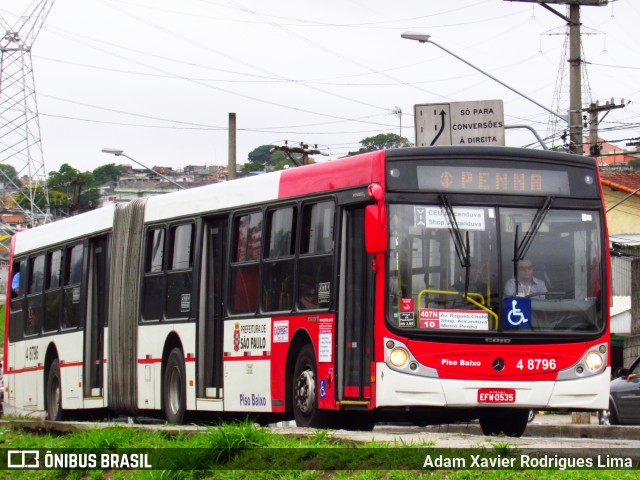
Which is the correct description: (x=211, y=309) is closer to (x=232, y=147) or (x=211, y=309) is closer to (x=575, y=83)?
(x=575, y=83)

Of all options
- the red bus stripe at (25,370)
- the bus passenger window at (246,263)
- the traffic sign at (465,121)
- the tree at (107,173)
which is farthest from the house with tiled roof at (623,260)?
the tree at (107,173)

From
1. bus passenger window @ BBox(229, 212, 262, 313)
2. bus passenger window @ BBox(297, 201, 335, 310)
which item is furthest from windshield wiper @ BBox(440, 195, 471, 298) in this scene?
bus passenger window @ BBox(229, 212, 262, 313)

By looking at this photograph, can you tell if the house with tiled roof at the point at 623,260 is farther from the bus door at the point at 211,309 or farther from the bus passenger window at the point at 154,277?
the bus door at the point at 211,309

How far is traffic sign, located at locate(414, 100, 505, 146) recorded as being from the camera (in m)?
29.8

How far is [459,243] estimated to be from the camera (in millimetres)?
12914

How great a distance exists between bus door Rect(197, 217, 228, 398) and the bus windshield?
437cm

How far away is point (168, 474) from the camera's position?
34.3 feet

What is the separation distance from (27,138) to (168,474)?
158 feet

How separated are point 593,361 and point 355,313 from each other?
2.45 meters

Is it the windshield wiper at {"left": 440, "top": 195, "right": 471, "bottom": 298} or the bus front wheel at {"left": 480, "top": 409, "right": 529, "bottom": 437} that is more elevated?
the windshield wiper at {"left": 440, "top": 195, "right": 471, "bottom": 298}

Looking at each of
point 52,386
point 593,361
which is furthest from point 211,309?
point 52,386

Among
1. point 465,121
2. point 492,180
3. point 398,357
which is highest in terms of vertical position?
point 465,121

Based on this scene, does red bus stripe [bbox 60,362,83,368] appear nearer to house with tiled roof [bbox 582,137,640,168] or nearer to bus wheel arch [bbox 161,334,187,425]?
bus wheel arch [bbox 161,334,187,425]

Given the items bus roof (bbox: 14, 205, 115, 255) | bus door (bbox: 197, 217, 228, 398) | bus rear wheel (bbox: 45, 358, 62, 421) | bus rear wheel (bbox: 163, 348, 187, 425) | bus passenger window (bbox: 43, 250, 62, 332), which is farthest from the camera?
bus passenger window (bbox: 43, 250, 62, 332)
